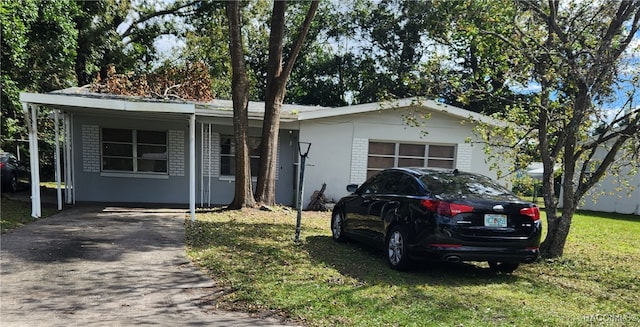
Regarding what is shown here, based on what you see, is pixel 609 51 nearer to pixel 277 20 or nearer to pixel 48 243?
pixel 277 20

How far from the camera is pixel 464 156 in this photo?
1430cm

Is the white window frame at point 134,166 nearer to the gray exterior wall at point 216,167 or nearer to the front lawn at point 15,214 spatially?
the gray exterior wall at point 216,167

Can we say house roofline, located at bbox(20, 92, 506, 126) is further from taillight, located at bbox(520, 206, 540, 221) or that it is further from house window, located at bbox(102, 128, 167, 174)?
taillight, located at bbox(520, 206, 540, 221)

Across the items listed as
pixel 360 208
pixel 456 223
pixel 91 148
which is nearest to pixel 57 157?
pixel 91 148

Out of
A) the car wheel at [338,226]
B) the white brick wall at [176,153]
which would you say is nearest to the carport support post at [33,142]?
the white brick wall at [176,153]

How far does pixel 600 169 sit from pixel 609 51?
78.5 inches

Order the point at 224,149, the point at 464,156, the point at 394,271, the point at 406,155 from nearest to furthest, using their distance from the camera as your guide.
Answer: the point at 394,271
the point at 224,149
the point at 406,155
the point at 464,156

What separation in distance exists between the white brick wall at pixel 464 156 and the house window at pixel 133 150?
9777 millimetres

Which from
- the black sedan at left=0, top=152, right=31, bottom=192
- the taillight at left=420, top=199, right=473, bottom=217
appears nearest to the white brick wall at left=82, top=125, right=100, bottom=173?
the black sedan at left=0, top=152, right=31, bottom=192

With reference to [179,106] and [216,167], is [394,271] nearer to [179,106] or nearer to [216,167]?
[179,106]

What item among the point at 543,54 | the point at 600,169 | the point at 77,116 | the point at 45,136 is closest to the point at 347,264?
the point at 600,169

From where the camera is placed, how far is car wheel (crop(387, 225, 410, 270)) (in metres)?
5.78

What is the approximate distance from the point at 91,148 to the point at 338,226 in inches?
355

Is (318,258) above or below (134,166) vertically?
below
